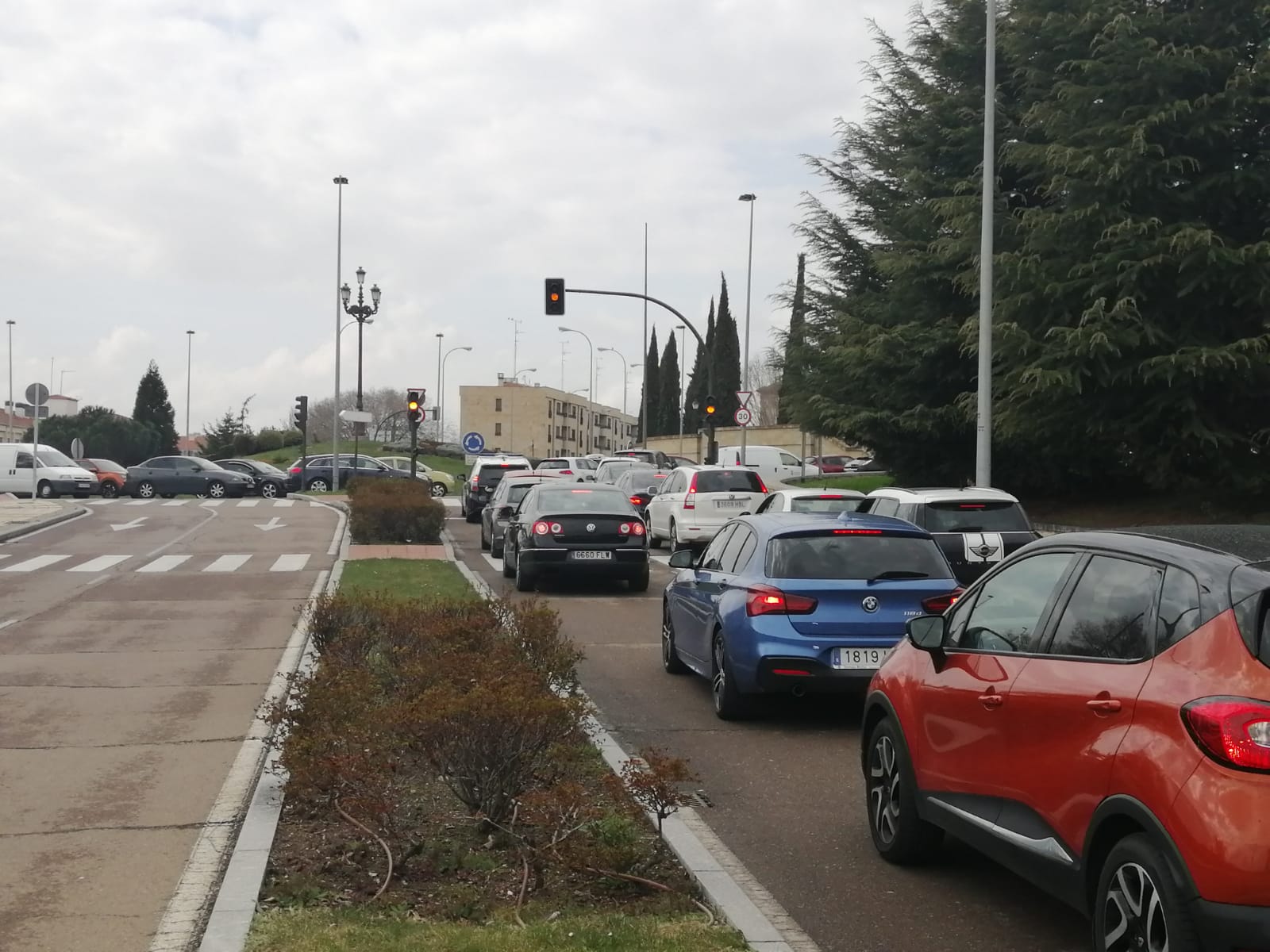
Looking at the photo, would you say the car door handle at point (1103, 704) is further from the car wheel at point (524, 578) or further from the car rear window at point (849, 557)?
the car wheel at point (524, 578)

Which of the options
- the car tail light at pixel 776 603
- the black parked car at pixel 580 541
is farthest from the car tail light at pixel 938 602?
the black parked car at pixel 580 541

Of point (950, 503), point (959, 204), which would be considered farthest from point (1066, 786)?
point (959, 204)

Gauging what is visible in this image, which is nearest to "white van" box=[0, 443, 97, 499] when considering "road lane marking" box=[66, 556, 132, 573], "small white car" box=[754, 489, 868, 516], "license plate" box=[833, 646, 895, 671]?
"road lane marking" box=[66, 556, 132, 573]

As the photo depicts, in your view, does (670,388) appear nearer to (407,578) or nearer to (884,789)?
(407,578)

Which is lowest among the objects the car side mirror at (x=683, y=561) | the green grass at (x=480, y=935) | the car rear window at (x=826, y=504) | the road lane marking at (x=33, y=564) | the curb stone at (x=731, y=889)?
the road lane marking at (x=33, y=564)

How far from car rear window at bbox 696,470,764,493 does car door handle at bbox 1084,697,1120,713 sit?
21.9 meters

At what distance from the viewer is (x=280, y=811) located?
655cm

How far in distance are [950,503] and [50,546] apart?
62.7ft

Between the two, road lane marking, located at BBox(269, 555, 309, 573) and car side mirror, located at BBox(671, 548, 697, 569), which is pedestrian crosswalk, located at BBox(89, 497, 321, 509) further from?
car side mirror, located at BBox(671, 548, 697, 569)

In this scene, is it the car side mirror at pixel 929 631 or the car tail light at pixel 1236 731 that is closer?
the car tail light at pixel 1236 731

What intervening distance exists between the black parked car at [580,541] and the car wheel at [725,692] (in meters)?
8.89

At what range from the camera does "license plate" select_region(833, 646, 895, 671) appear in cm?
895

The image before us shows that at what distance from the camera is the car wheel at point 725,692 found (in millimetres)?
Answer: 9336

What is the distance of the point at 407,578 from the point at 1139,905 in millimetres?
15896
